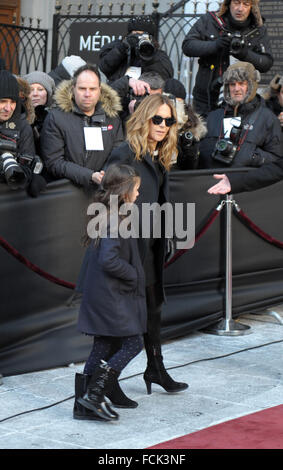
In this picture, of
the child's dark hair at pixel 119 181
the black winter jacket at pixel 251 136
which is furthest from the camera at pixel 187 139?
the child's dark hair at pixel 119 181

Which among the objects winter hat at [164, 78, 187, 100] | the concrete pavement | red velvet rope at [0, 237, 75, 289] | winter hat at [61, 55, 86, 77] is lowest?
the concrete pavement

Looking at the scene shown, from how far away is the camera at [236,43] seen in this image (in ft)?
30.2

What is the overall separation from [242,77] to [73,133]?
194cm

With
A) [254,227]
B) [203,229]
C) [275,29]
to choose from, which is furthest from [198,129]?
[275,29]

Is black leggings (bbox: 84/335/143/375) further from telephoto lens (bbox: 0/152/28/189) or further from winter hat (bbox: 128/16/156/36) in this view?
winter hat (bbox: 128/16/156/36)

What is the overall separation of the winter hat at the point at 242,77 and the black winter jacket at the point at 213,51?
75cm

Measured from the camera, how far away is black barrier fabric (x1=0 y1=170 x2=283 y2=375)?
676 cm

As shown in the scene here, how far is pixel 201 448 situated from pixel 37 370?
202 cm

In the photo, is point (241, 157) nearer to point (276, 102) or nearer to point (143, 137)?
point (276, 102)

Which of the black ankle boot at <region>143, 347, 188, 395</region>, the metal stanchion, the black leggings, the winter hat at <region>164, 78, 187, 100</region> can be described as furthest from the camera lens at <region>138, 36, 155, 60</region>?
the black leggings

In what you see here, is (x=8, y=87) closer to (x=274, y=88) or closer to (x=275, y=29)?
(x=274, y=88)

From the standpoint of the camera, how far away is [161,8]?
17.8 meters

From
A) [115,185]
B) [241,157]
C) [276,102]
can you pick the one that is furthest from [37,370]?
[276,102]

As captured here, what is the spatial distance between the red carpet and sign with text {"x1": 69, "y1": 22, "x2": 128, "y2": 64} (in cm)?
790
